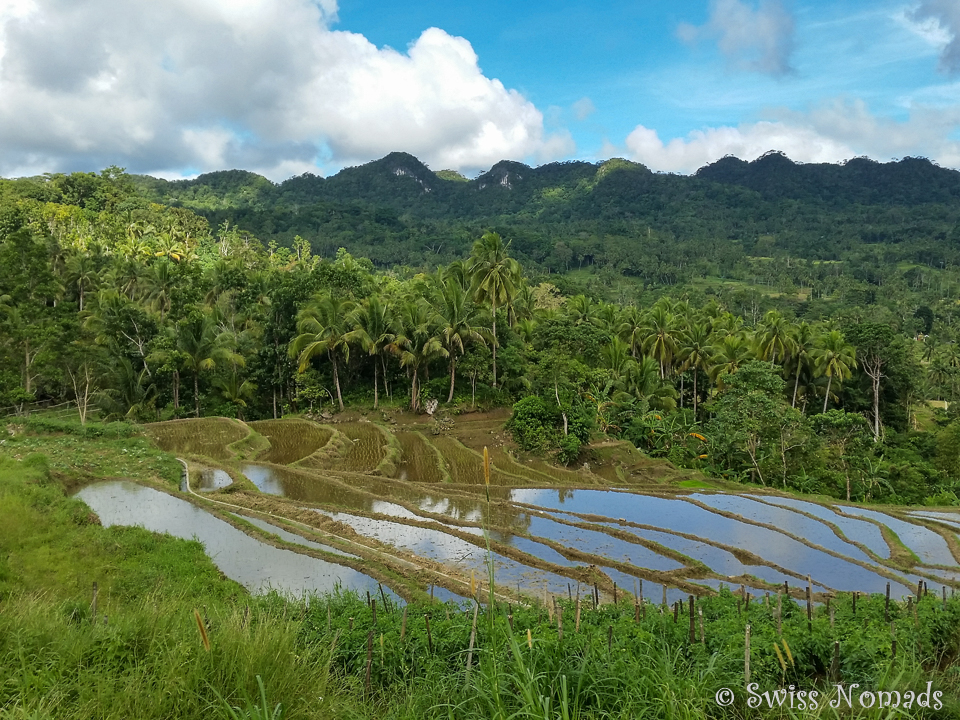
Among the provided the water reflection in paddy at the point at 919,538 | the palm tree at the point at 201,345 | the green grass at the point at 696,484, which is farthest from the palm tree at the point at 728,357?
the palm tree at the point at 201,345

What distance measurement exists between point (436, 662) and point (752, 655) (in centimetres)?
299

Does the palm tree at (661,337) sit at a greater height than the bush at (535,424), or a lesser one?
greater

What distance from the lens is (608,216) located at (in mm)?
164125

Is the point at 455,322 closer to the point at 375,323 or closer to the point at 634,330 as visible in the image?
the point at 375,323

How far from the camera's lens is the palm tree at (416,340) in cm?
2756

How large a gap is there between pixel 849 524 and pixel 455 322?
1794cm

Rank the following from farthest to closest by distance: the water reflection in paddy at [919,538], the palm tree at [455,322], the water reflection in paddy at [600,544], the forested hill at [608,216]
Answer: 1. the forested hill at [608,216]
2. the palm tree at [455,322]
3. the water reflection in paddy at [919,538]
4. the water reflection in paddy at [600,544]

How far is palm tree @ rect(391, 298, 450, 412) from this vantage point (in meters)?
27.6

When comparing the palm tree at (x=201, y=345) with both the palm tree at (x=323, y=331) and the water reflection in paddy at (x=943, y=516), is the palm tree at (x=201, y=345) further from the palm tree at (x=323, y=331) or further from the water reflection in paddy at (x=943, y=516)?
the water reflection in paddy at (x=943, y=516)

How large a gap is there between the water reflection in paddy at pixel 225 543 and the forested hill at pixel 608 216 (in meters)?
80.5

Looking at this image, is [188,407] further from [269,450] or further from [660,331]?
[660,331]

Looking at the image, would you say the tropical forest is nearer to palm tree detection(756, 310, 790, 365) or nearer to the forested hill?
palm tree detection(756, 310, 790, 365)

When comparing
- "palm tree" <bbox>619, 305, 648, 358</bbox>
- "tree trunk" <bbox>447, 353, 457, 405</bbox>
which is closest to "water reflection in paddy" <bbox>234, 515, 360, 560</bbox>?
"tree trunk" <bbox>447, 353, 457, 405</bbox>

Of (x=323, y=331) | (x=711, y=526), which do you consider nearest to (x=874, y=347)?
(x=711, y=526)
